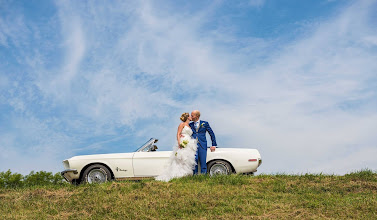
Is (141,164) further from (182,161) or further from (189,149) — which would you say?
(189,149)

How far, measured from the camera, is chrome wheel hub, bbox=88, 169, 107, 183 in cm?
1216

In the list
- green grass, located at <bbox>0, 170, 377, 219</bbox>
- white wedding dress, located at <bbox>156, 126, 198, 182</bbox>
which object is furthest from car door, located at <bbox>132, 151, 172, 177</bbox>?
green grass, located at <bbox>0, 170, 377, 219</bbox>

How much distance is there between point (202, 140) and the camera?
12.2 m

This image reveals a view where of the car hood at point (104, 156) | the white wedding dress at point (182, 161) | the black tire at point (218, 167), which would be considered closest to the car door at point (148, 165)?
the white wedding dress at point (182, 161)

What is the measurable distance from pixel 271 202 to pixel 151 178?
4300mm

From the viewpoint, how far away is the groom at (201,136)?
1202 centimetres

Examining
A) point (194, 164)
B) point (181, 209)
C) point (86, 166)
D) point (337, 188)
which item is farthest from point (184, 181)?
Result: point (337, 188)

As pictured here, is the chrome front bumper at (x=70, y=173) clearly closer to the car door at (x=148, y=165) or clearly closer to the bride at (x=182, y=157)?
the car door at (x=148, y=165)

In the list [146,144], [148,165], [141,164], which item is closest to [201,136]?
[146,144]

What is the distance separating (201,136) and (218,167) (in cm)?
114

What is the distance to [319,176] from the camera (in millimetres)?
12211

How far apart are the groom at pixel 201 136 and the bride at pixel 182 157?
0.17 metres

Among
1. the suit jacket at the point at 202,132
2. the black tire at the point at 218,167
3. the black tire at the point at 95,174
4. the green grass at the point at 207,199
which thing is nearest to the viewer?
the green grass at the point at 207,199

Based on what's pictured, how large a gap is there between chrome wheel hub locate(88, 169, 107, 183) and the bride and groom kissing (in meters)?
1.82
